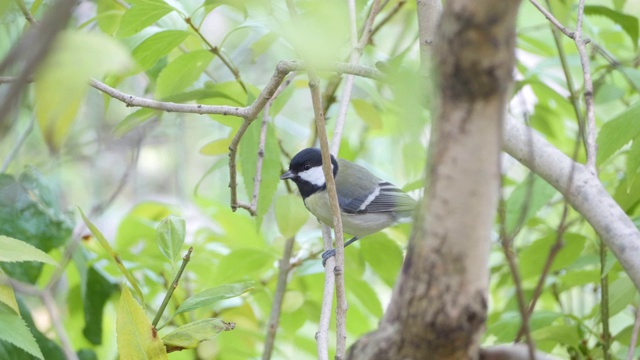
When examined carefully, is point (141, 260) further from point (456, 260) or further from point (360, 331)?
point (456, 260)

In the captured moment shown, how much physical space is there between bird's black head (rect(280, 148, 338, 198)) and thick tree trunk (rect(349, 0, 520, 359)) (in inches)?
53.3

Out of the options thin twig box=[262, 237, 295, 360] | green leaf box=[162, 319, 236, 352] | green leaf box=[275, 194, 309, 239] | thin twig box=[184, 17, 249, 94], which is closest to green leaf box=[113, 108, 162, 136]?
thin twig box=[184, 17, 249, 94]

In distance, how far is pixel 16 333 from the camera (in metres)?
0.87

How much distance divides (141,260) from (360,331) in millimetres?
479

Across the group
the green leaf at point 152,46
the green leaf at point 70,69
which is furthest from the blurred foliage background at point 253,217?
the green leaf at point 70,69

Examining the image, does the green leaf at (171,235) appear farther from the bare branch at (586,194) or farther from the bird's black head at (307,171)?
the bird's black head at (307,171)

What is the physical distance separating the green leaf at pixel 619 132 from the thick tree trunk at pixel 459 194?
629 millimetres

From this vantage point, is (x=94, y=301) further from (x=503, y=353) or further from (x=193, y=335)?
(x=503, y=353)

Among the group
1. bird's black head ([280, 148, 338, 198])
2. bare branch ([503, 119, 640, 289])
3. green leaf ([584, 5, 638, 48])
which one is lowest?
bare branch ([503, 119, 640, 289])

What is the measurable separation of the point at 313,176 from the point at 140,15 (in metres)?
1.16

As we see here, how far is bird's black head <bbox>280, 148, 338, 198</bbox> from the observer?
1981mm

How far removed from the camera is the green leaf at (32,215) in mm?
1194

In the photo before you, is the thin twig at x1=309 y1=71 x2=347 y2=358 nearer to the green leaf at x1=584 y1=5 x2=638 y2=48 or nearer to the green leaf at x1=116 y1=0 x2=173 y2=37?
the green leaf at x1=116 y1=0 x2=173 y2=37

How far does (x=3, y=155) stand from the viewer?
1.93 metres
